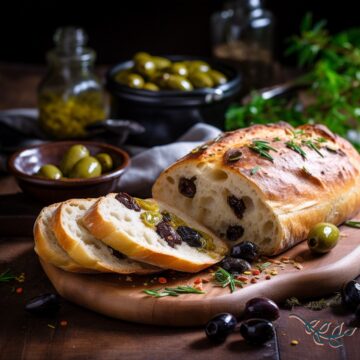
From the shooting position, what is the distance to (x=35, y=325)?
2.55m

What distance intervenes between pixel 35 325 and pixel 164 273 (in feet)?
1.82

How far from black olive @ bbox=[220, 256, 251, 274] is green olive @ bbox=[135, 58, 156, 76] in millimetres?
1980

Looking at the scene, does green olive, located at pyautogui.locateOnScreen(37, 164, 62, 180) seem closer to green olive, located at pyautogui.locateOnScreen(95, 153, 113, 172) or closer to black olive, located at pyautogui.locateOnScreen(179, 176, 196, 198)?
green olive, located at pyautogui.locateOnScreen(95, 153, 113, 172)

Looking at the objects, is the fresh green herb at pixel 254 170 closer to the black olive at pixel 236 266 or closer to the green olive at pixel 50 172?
the black olive at pixel 236 266

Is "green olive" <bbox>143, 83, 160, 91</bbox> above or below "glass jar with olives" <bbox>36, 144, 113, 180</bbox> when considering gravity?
above

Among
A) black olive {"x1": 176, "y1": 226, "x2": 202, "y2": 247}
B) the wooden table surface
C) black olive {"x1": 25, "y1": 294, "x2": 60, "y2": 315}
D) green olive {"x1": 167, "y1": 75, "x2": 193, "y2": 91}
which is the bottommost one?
the wooden table surface

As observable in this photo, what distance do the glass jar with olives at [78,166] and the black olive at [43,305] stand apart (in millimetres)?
883

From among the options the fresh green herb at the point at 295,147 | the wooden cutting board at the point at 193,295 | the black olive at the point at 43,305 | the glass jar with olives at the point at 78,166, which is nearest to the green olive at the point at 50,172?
the glass jar with olives at the point at 78,166

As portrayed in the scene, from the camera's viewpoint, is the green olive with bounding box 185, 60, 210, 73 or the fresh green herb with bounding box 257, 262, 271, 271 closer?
the fresh green herb with bounding box 257, 262, 271, 271

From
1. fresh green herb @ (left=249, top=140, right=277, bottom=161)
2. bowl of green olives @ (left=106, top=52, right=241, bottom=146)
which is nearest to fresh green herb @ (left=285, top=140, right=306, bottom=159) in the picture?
fresh green herb @ (left=249, top=140, right=277, bottom=161)

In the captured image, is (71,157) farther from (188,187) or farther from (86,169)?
(188,187)

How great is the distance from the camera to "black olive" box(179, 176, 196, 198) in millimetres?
3111

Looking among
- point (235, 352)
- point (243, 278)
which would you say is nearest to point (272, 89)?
point (243, 278)

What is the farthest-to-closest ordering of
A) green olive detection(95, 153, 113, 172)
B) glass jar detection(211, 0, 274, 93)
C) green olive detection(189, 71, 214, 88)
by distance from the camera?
glass jar detection(211, 0, 274, 93)
green olive detection(189, 71, 214, 88)
green olive detection(95, 153, 113, 172)
